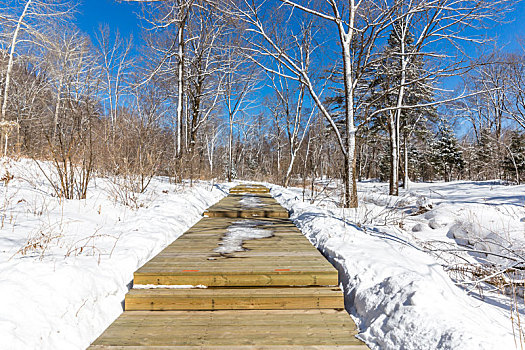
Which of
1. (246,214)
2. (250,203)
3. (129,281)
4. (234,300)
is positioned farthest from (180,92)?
(234,300)

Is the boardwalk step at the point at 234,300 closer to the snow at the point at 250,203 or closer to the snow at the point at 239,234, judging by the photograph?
the snow at the point at 239,234

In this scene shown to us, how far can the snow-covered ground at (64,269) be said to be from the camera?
1.79 metres

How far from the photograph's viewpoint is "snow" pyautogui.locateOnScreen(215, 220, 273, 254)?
3553 millimetres

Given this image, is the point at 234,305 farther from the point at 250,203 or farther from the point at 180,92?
the point at 180,92

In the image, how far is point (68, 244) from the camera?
3213 millimetres

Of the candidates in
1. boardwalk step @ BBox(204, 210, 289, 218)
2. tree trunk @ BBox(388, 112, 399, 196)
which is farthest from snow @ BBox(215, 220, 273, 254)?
tree trunk @ BBox(388, 112, 399, 196)

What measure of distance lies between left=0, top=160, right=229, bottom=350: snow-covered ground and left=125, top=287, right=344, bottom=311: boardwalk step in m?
0.26

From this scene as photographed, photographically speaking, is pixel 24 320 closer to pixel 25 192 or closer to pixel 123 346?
pixel 123 346

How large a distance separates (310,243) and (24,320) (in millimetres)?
3047

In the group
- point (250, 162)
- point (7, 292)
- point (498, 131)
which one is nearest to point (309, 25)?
point (7, 292)

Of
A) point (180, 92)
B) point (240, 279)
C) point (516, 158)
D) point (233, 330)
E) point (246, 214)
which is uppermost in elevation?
point (180, 92)

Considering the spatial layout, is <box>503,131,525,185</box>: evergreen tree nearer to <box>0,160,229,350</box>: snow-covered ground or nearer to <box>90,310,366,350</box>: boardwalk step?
<box>90,310,366,350</box>: boardwalk step

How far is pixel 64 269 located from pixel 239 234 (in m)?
2.45

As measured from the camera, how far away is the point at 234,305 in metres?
2.41
